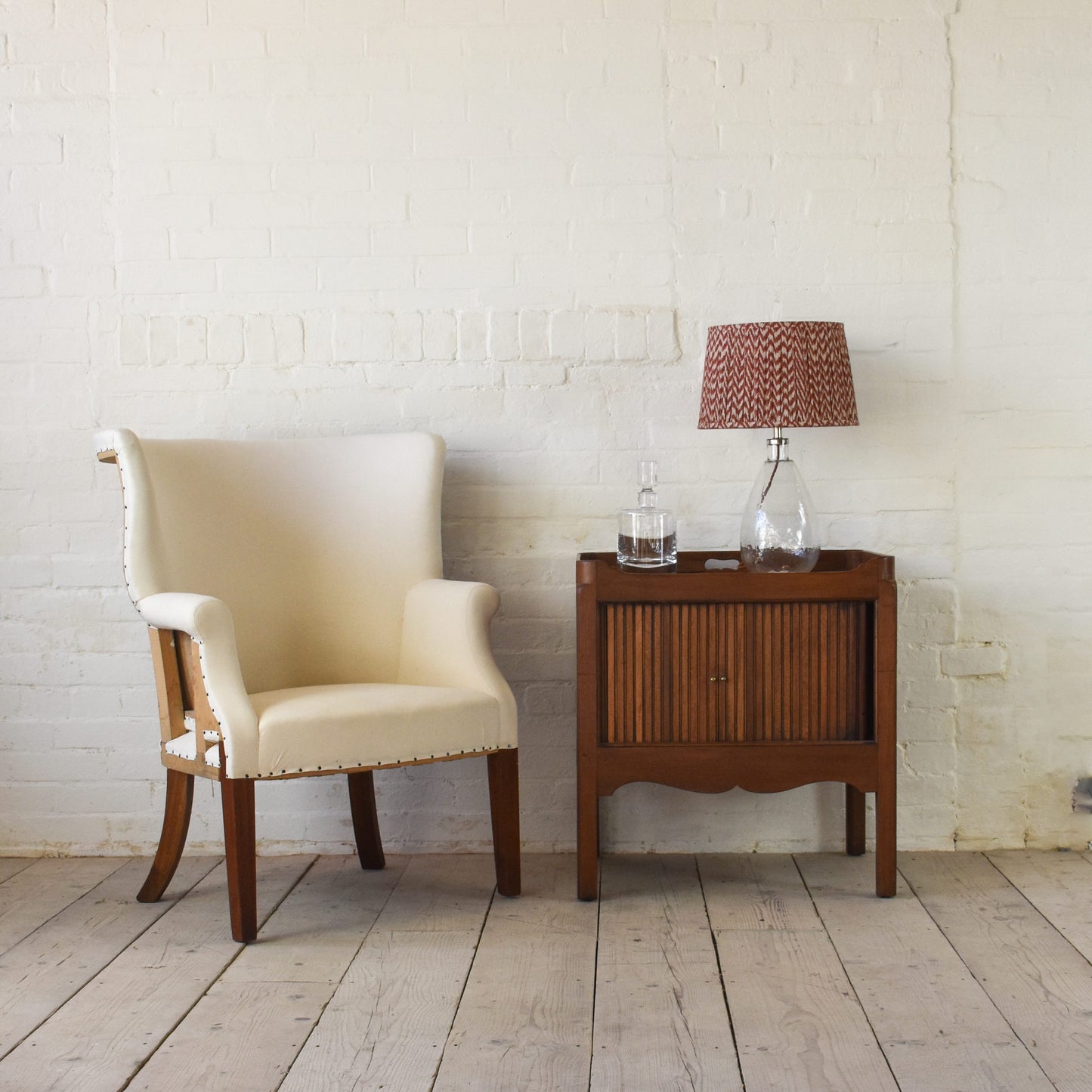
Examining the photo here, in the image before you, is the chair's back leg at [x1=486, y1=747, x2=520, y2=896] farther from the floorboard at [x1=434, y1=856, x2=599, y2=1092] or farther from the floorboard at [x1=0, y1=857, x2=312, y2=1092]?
the floorboard at [x1=0, y1=857, x2=312, y2=1092]

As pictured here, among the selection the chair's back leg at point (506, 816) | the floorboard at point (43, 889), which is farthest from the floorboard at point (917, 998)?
the floorboard at point (43, 889)

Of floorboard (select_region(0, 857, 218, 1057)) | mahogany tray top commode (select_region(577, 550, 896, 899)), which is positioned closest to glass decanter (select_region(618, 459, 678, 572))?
mahogany tray top commode (select_region(577, 550, 896, 899))

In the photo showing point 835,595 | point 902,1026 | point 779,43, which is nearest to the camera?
point 902,1026

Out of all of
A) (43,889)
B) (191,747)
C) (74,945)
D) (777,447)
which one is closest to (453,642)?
(191,747)

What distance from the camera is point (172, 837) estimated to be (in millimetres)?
2520

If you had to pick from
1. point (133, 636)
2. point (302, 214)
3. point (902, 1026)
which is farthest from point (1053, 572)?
point (133, 636)

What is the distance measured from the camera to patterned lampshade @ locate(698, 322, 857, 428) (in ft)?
8.13

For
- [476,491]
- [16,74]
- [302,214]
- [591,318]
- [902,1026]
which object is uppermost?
[16,74]

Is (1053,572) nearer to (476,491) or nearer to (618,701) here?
(618,701)

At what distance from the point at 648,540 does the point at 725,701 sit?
0.38m

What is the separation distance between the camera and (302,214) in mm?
2863

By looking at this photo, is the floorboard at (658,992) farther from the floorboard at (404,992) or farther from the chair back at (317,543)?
the chair back at (317,543)

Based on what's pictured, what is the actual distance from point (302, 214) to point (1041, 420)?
188cm

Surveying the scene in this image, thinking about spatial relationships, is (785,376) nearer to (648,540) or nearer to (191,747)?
(648,540)
